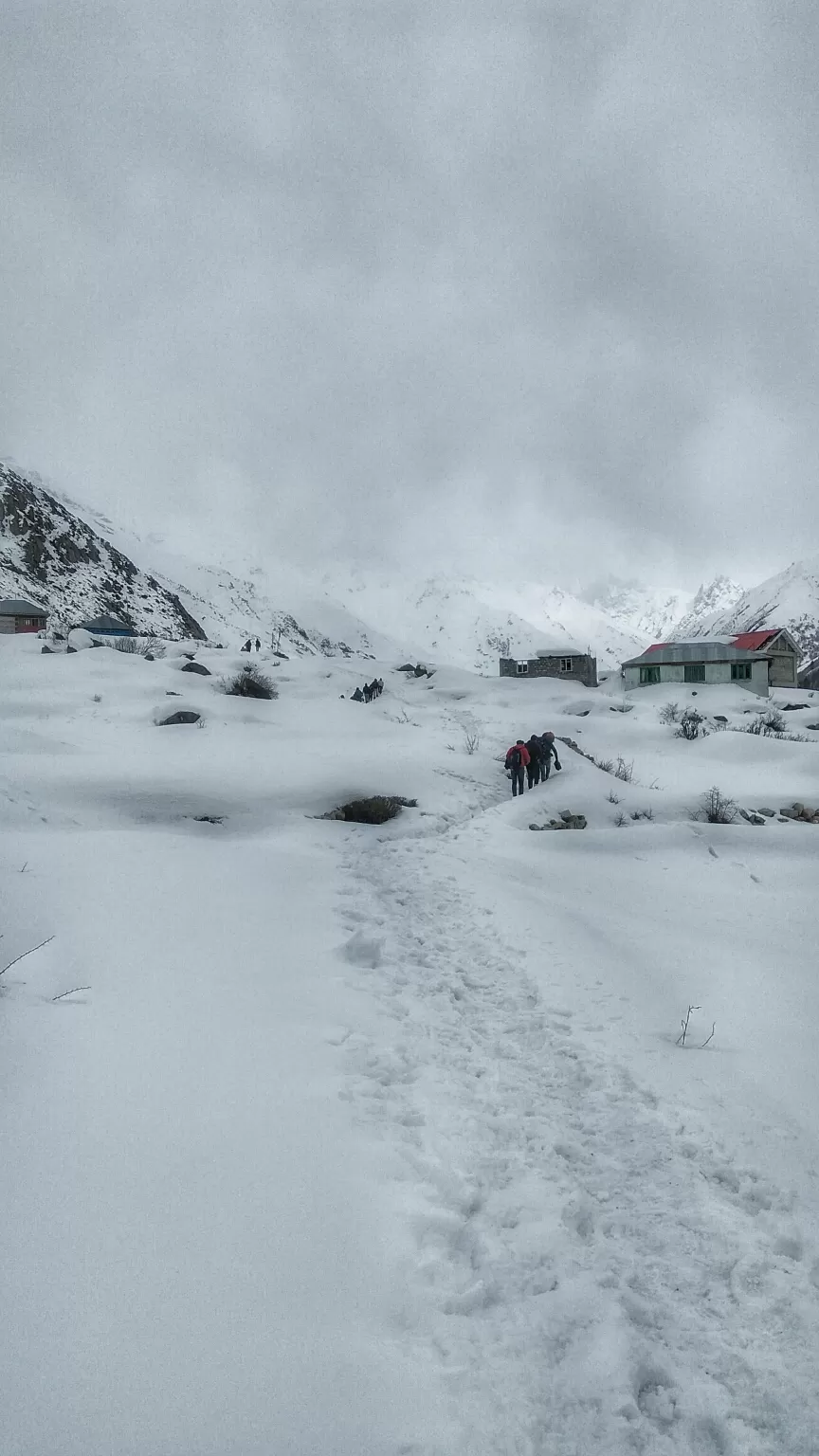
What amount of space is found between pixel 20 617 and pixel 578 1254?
52.5 m

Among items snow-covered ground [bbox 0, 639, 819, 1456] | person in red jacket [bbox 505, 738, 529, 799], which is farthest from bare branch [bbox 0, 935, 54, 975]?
person in red jacket [bbox 505, 738, 529, 799]

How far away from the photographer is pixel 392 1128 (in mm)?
4129

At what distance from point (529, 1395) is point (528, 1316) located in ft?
1.19

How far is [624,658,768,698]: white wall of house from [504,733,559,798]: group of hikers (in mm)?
29500

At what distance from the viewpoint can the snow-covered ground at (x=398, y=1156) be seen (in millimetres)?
2463

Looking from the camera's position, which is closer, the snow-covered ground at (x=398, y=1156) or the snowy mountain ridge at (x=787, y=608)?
the snow-covered ground at (x=398, y=1156)

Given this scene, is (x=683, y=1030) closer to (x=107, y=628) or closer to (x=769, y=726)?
(x=769, y=726)

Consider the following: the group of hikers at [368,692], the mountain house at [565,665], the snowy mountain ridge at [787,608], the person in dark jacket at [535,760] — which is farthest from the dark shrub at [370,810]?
the snowy mountain ridge at [787,608]

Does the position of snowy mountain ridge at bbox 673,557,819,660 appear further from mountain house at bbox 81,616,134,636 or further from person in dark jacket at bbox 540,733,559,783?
person in dark jacket at bbox 540,733,559,783

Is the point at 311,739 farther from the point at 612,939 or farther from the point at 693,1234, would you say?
the point at 693,1234

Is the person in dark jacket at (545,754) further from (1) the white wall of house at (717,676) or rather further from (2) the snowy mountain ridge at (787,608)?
(2) the snowy mountain ridge at (787,608)

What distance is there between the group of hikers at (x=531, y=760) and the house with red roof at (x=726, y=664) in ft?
101

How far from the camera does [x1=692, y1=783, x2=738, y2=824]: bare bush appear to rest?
13.2 metres

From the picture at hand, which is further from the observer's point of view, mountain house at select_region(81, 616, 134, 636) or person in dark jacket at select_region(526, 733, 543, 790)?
mountain house at select_region(81, 616, 134, 636)
